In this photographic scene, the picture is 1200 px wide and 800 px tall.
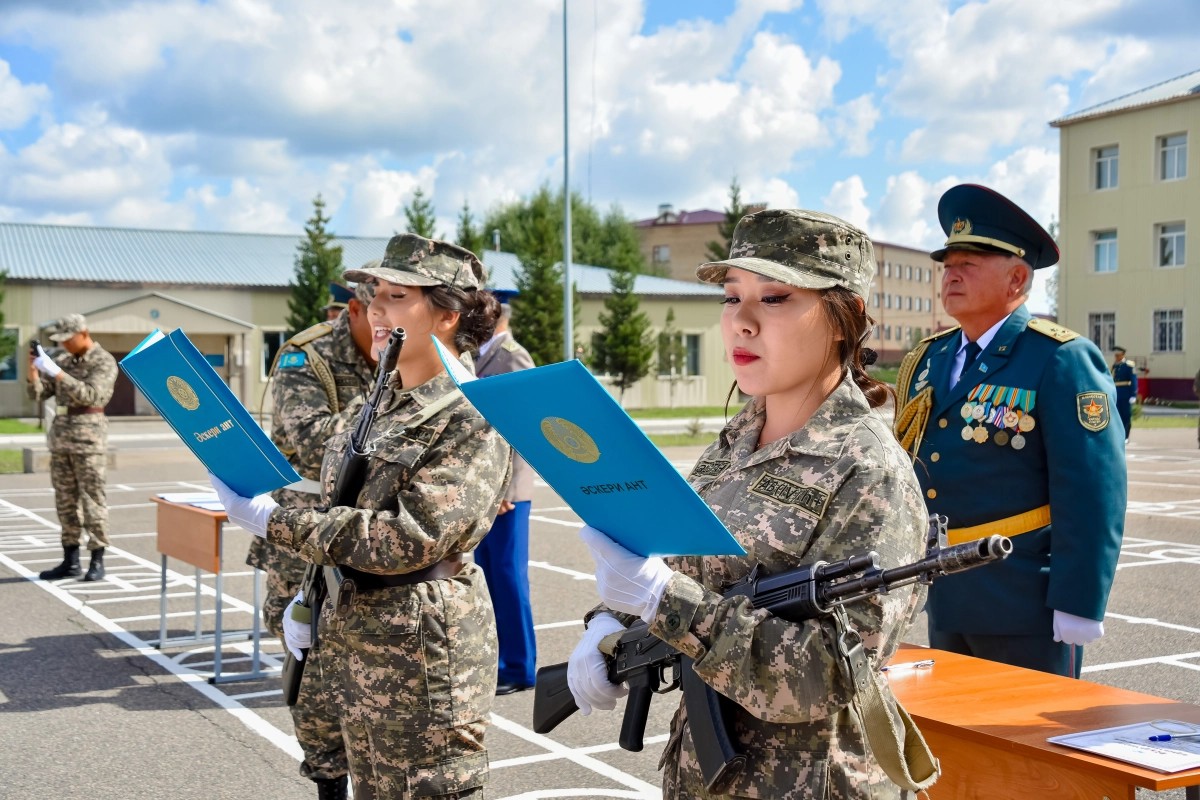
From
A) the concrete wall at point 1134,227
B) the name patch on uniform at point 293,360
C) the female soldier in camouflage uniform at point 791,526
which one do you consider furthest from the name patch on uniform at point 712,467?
the concrete wall at point 1134,227

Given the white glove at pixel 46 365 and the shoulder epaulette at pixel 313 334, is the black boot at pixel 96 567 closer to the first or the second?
the white glove at pixel 46 365

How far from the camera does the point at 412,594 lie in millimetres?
3197

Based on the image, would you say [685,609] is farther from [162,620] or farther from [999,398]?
[162,620]

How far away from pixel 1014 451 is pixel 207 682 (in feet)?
16.3

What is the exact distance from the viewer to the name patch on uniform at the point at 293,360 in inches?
198

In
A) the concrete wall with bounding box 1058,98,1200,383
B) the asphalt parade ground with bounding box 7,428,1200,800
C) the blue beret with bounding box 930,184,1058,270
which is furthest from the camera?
the concrete wall with bounding box 1058,98,1200,383

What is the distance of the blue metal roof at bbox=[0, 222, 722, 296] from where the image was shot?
→ 40281mm

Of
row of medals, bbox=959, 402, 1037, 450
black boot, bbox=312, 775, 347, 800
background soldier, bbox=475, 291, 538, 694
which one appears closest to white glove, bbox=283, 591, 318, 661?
black boot, bbox=312, 775, 347, 800

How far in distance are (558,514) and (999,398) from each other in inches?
422

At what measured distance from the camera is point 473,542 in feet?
10.9

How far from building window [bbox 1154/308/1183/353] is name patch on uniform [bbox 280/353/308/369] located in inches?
1710

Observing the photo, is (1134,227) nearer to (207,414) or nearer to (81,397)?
(81,397)

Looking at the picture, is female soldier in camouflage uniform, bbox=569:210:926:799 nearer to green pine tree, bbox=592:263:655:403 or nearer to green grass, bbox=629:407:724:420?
green grass, bbox=629:407:724:420

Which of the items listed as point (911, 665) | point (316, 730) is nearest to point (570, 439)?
point (911, 665)
